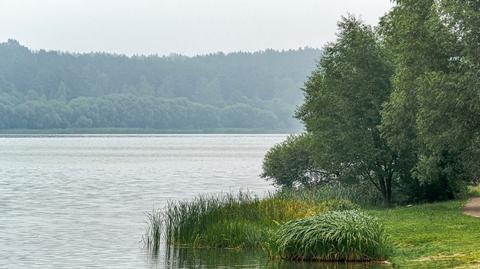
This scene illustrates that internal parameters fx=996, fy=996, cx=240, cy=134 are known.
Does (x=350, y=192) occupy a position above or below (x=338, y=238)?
above

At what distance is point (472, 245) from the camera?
2861 centimetres

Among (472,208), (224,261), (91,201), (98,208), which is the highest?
(472,208)

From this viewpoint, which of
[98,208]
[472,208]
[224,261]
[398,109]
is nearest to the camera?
[224,261]

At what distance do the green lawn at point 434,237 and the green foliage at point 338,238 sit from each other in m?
0.76

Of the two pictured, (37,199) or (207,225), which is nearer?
(207,225)

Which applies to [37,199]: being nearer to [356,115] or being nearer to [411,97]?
[356,115]

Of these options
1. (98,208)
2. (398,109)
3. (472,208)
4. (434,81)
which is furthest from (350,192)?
(98,208)

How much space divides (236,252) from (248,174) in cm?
6923

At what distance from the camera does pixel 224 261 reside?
31.0 m

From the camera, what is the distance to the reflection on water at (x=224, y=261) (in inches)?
1109

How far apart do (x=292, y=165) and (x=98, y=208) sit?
1171 cm

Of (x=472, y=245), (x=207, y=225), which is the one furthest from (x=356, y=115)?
(x=472, y=245)

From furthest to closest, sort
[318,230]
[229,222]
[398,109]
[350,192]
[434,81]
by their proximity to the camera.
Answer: [350,192]
[398,109]
[434,81]
[229,222]
[318,230]

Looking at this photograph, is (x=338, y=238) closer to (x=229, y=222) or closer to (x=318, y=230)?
(x=318, y=230)
